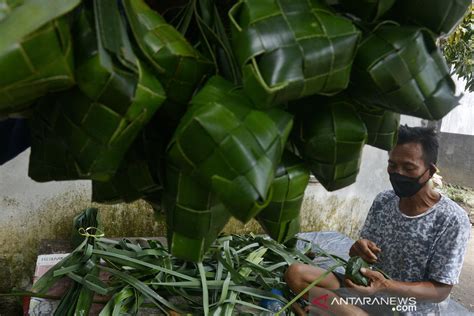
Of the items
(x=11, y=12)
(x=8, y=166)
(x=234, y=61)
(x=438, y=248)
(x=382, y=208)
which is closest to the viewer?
(x=11, y=12)

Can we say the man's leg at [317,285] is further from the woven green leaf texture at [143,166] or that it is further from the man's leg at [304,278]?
the woven green leaf texture at [143,166]

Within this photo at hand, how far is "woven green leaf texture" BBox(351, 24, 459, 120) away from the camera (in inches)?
20.1

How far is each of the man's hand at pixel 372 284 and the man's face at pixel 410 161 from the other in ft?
1.69

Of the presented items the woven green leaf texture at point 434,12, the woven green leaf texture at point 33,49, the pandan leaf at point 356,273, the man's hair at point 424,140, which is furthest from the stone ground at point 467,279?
the woven green leaf texture at point 33,49

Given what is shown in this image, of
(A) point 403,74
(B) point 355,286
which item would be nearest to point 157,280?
(B) point 355,286

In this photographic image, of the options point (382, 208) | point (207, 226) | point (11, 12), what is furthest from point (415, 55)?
point (382, 208)

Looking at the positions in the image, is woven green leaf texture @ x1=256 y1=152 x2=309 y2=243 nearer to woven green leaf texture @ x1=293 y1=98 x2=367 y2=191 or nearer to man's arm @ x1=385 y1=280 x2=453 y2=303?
woven green leaf texture @ x1=293 y1=98 x2=367 y2=191

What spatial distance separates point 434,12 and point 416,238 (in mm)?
1851

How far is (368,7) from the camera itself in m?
0.51

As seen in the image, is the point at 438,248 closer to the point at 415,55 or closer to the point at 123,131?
the point at 415,55

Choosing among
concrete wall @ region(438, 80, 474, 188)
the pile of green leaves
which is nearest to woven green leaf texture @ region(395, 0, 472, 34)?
the pile of green leaves

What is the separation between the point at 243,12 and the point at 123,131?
0.18 metres

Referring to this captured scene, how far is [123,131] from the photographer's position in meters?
0.46

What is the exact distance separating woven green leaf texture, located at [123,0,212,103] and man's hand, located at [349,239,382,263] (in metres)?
1.88
